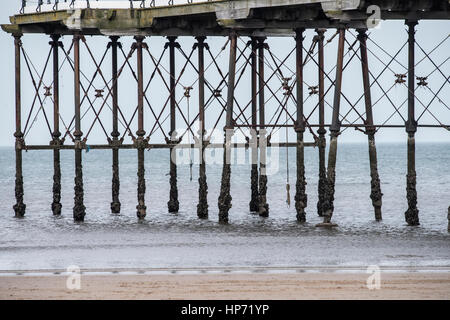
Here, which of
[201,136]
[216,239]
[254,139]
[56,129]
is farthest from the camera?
[56,129]

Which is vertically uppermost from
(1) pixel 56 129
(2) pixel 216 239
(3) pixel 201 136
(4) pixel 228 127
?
(4) pixel 228 127

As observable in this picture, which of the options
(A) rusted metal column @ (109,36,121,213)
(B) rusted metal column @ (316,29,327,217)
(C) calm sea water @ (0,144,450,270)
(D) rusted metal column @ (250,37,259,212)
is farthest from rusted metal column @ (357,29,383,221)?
(A) rusted metal column @ (109,36,121,213)

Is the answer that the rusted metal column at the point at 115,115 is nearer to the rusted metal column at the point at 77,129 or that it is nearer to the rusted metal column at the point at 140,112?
the rusted metal column at the point at 140,112

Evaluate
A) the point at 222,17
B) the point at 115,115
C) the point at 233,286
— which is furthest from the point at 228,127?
the point at 233,286

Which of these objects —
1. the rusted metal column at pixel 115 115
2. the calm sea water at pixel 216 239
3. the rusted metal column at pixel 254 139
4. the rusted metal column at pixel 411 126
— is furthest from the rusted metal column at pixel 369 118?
the rusted metal column at pixel 115 115

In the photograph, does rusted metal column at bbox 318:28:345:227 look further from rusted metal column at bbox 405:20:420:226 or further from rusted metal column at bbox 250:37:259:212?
rusted metal column at bbox 250:37:259:212

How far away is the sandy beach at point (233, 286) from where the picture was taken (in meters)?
20.0

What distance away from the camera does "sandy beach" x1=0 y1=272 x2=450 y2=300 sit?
2005 cm

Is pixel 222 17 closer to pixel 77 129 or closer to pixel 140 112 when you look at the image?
pixel 140 112

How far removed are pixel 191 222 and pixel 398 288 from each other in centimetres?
1914

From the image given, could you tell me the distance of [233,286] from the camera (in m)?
21.1

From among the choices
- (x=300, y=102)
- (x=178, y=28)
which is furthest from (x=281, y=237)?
(x=178, y=28)

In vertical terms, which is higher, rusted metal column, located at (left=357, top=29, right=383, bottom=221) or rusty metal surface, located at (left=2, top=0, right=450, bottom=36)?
A: rusty metal surface, located at (left=2, top=0, right=450, bottom=36)

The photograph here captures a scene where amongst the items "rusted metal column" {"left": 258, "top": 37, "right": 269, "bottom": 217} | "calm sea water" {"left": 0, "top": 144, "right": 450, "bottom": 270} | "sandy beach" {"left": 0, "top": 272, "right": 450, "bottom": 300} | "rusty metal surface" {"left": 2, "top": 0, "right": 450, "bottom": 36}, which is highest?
"rusty metal surface" {"left": 2, "top": 0, "right": 450, "bottom": 36}
